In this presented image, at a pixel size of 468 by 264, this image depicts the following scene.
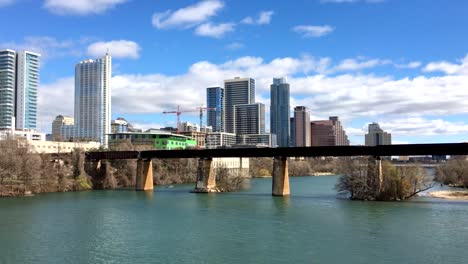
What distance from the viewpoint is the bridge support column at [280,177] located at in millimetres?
80312

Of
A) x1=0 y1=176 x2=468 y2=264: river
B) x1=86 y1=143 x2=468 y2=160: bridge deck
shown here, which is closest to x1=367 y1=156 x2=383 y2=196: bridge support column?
x1=86 y1=143 x2=468 y2=160: bridge deck

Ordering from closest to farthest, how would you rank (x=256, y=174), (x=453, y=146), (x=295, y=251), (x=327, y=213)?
(x=295, y=251) → (x=327, y=213) → (x=453, y=146) → (x=256, y=174)

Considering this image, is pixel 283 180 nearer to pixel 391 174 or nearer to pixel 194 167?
pixel 391 174

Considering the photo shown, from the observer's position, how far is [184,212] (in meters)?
56.4

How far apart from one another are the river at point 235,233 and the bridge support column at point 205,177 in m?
24.1

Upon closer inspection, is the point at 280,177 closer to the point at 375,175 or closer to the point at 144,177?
the point at 375,175

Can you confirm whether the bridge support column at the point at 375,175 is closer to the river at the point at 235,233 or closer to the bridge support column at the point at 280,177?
the river at the point at 235,233

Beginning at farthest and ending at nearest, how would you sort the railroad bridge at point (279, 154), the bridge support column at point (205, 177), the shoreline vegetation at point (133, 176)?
the bridge support column at point (205, 177) < the shoreline vegetation at point (133, 176) < the railroad bridge at point (279, 154)

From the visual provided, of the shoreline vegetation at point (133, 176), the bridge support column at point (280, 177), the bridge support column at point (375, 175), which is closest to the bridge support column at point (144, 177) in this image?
the shoreline vegetation at point (133, 176)

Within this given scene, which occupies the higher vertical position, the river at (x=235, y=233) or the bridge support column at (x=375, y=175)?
the bridge support column at (x=375, y=175)

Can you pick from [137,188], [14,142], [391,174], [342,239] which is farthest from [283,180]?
[14,142]

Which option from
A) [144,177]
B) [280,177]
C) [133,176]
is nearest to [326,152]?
[280,177]

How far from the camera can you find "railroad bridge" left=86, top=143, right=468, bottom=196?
227 feet

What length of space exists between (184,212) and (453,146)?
39305mm
